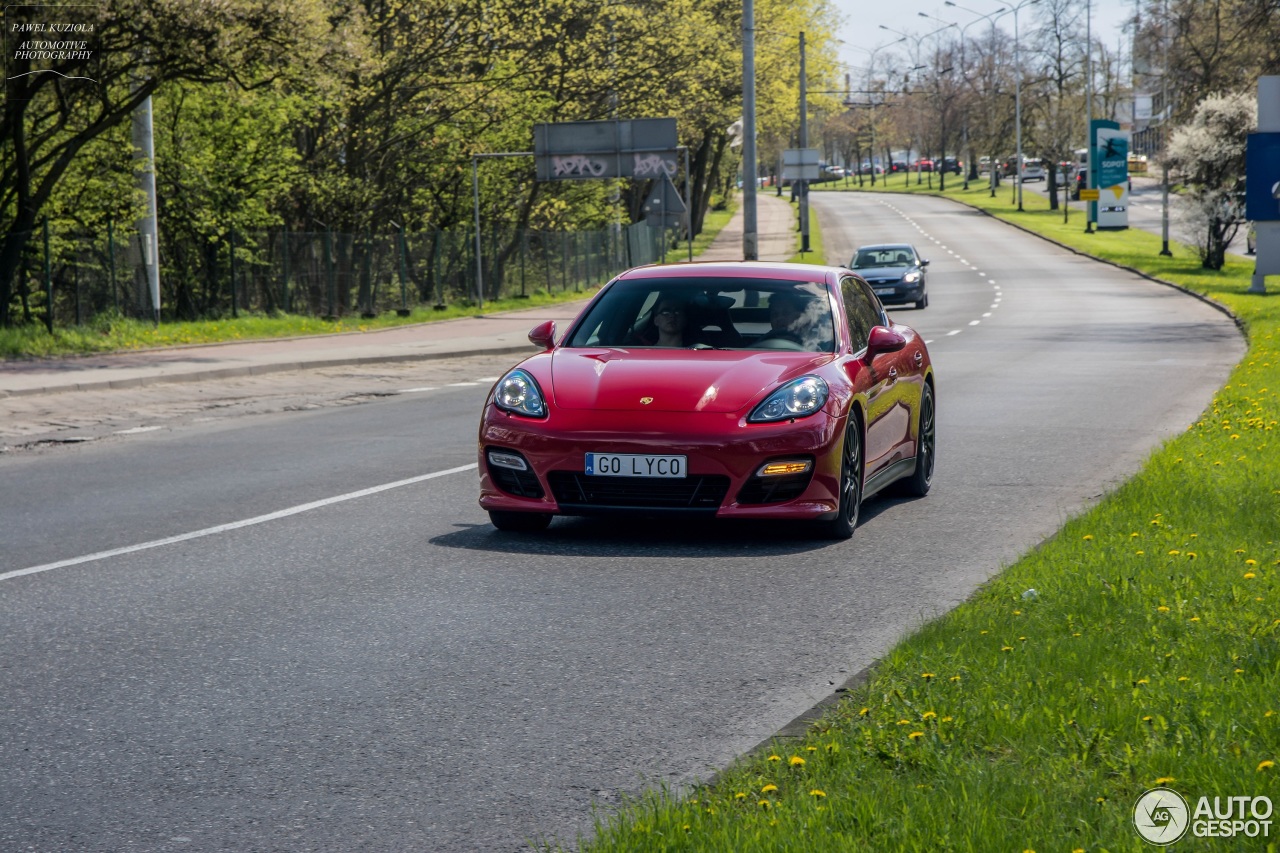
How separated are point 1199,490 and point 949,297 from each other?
35862 millimetres

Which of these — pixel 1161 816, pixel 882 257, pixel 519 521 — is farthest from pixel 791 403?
pixel 882 257

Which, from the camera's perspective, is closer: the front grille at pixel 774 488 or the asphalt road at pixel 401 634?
the asphalt road at pixel 401 634

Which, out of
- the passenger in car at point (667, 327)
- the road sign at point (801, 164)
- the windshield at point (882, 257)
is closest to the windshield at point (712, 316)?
the passenger in car at point (667, 327)


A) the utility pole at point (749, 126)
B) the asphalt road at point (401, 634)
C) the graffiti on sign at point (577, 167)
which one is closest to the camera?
the asphalt road at point (401, 634)

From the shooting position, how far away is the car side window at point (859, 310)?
9391mm

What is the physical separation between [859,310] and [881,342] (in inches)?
26.7

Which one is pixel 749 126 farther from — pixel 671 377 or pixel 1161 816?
pixel 1161 816

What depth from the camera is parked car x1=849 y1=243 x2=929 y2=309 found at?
39.0m

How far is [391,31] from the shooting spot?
35.7m

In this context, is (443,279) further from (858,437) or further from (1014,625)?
(1014,625)

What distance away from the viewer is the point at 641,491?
812 cm

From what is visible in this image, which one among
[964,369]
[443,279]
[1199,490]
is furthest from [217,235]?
[1199,490]

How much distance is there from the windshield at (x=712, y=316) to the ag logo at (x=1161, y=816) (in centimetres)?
523

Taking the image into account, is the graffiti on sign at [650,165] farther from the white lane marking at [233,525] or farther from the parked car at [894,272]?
the white lane marking at [233,525]
